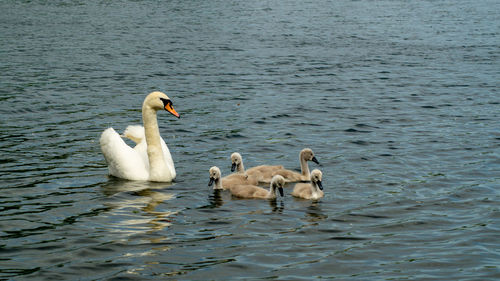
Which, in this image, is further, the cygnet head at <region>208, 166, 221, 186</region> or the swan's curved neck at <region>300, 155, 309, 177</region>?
the swan's curved neck at <region>300, 155, 309, 177</region>

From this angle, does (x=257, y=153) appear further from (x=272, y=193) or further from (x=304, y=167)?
(x=272, y=193)

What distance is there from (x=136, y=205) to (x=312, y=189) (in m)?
2.89

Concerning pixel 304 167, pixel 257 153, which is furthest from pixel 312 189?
pixel 257 153

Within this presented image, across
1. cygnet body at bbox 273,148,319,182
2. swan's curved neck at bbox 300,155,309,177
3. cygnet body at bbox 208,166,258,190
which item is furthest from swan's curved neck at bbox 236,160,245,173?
swan's curved neck at bbox 300,155,309,177

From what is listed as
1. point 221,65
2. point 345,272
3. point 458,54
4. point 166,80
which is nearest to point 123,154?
point 345,272

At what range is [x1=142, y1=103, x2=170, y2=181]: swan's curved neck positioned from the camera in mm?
13727

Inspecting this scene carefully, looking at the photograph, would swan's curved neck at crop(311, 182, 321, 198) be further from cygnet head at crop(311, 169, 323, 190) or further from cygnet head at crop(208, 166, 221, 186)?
cygnet head at crop(208, 166, 221, 186)

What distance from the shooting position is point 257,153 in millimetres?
16094

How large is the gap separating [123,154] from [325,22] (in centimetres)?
3181

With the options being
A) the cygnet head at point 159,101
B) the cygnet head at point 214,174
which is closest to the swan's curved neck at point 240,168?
the cygnet head at point 214,174

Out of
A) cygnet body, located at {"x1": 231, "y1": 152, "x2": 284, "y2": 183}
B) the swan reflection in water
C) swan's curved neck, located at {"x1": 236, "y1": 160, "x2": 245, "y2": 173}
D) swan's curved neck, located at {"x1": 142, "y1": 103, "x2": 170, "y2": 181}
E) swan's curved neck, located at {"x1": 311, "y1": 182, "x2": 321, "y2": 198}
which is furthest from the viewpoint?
swan's curved neck, located at {"x1": 236, "y1": 160, "x2": 245, "y2": 173}

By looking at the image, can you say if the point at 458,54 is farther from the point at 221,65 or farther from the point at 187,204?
the point at 187,204

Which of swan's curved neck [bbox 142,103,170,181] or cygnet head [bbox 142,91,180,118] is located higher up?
cygnet head [bbox 142,91,180,118]

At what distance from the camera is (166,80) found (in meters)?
25.5
